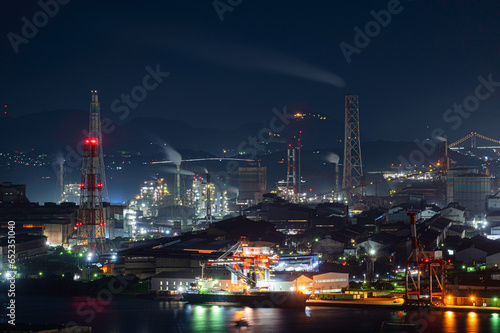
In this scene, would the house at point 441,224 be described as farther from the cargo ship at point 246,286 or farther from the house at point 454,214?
the cargo ship at point 246,286

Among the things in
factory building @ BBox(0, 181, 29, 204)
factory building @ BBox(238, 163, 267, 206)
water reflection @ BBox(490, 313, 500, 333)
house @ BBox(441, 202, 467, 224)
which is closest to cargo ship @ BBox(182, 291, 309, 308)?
water reflection @ BBox(490, 313, 500, 333)

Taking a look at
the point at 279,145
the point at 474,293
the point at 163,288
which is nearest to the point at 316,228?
the point at 163,288

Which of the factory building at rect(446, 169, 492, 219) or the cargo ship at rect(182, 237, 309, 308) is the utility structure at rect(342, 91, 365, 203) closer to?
the factory building at rect(446, 169, 492, 219)

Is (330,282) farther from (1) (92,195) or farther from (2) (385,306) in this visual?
(1) (92,195)

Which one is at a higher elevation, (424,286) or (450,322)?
(424,286)

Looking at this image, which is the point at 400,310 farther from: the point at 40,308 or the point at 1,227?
the point at 1,227

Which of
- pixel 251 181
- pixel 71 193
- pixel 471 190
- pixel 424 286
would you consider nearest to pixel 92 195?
pixel 424 286
